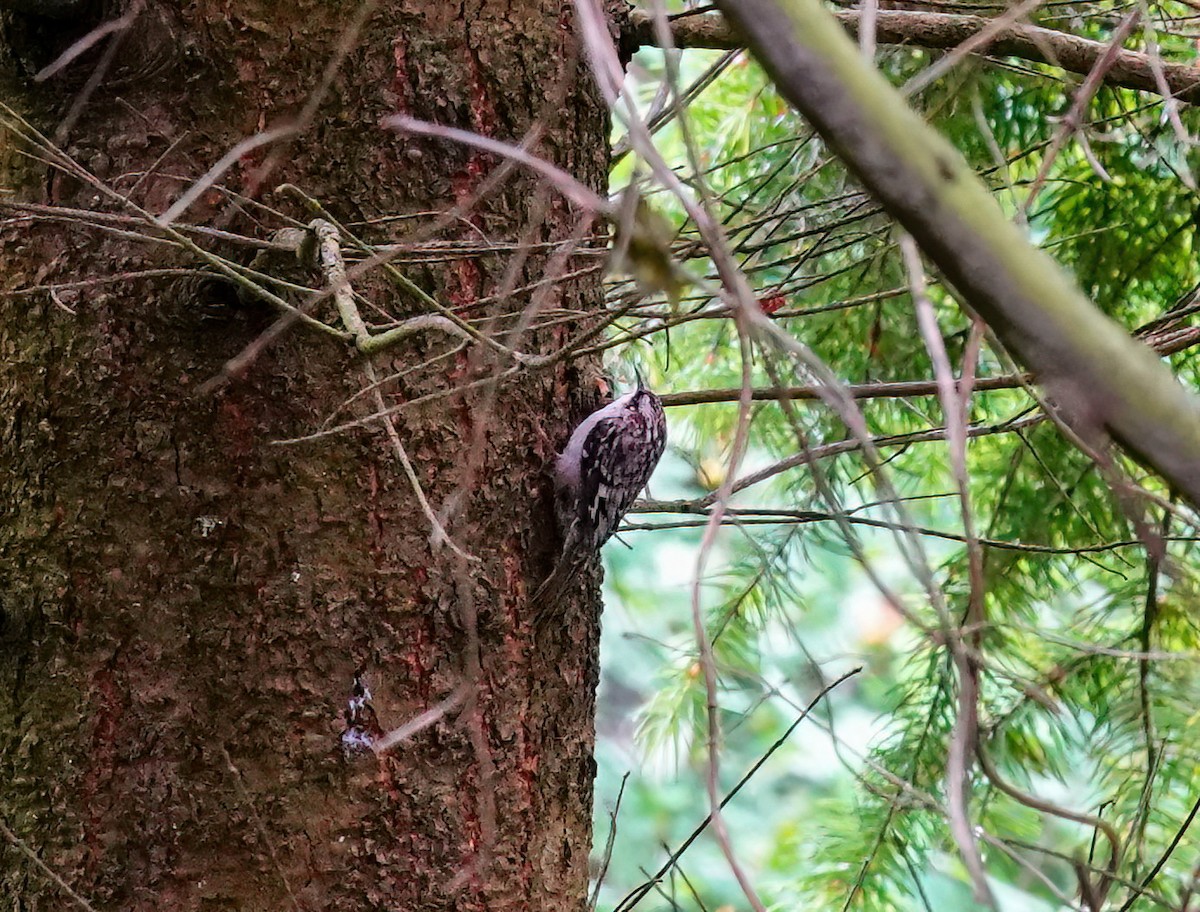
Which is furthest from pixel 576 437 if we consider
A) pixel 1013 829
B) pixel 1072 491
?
pixel 1013 829

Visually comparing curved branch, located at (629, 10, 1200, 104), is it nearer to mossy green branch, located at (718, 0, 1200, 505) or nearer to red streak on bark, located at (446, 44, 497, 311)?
red streak on bark, located at (446, 44, 497, 311)

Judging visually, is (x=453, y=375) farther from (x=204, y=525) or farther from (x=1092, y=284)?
(x=1092, y=284)

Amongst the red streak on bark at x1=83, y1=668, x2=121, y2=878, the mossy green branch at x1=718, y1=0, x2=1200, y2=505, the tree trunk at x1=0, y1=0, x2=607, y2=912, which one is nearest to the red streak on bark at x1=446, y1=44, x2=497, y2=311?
the tree trunk at x1=0, y1=0, x2=607, y2=912

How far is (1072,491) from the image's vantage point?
2.53 meters

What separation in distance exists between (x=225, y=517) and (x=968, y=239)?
131cm

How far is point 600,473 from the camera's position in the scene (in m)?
2.30

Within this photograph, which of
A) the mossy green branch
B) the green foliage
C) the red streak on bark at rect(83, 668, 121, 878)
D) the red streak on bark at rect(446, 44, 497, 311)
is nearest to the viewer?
the mossy green branch

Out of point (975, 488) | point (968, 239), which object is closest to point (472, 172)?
point (968, 239)

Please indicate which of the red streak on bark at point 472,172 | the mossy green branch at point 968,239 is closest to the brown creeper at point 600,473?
the red streak on bark at point 472,172

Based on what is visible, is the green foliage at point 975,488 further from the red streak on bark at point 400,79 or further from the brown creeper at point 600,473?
the red streak on bark at point 400,79

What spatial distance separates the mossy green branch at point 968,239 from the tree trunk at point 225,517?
1.02 meters

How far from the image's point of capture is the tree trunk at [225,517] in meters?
1.71

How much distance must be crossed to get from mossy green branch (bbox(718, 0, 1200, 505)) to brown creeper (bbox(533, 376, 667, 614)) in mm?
1326

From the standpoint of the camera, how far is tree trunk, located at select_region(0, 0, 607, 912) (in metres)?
1.71
